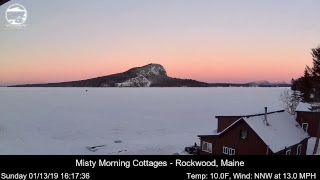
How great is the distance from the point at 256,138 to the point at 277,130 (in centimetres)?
186

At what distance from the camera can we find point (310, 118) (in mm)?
17734

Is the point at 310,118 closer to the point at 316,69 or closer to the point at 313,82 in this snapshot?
the point at 313,82

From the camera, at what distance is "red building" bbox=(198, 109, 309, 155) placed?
10.7 m

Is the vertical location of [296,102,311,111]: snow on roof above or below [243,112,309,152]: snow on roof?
above

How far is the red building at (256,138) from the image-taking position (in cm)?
1073

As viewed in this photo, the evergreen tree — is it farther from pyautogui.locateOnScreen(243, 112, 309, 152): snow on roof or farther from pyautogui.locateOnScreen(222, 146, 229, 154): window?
pyautogui.locateOnScreen(222, 146, 229, 154): window

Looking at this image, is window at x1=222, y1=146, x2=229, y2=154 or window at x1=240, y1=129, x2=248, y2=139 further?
window at x1=222, y1=146, x2=229, y2=154

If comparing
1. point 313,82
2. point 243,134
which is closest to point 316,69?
point 313,82

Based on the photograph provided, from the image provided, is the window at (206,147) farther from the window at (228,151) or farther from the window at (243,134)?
the window at (243,134)

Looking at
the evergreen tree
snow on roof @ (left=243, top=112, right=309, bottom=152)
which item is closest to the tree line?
the evergreen tree

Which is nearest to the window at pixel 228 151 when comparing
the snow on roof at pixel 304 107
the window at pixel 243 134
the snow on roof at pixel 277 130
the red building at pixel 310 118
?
the window at pixel 243 134
